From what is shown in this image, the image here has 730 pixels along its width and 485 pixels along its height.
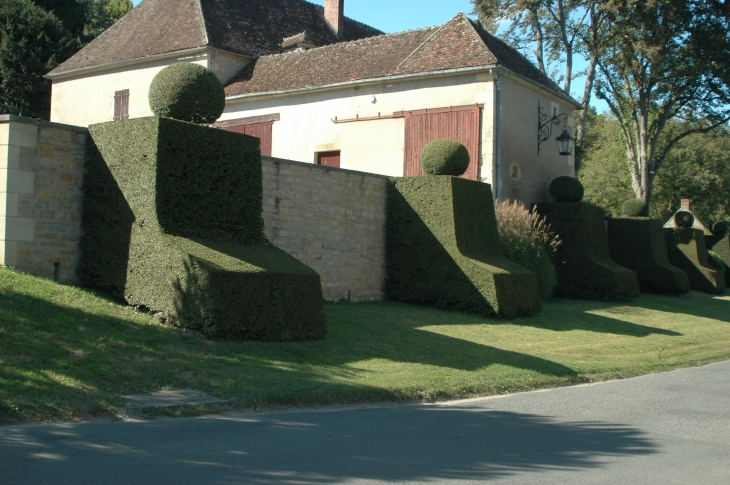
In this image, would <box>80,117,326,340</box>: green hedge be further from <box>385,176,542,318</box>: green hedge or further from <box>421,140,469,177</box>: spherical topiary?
<box>421,140,469,177</box>: spherical topiary

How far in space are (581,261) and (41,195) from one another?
1489 cm

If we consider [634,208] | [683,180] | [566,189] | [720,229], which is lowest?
[720,229]

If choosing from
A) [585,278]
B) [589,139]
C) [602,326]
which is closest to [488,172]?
[585,278]

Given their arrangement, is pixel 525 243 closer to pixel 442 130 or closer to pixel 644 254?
pixel 442 130

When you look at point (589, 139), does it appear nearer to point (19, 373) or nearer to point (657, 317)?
point (657, 317)

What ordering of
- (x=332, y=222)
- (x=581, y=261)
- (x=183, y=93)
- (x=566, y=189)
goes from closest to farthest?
(x=183, y=93) → (x=332, y=222) → (x=581, y=261) → (x=566, y=189)

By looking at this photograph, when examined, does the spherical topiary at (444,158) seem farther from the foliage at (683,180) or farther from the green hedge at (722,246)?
the foliage at (683,180)

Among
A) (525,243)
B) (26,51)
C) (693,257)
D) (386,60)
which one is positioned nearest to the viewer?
(525,243)

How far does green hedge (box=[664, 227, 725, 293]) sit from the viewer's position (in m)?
26.9

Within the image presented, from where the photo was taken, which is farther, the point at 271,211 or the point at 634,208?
the point at 634,208

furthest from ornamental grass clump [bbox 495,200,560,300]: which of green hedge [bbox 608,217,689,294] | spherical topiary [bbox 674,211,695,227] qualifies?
spherical topiary [bbox 674,211,695,227]

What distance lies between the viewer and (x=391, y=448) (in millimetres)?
6207

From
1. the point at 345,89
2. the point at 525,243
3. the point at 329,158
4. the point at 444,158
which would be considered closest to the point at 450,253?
the point at 444,158

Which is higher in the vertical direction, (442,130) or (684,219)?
(442,130)
